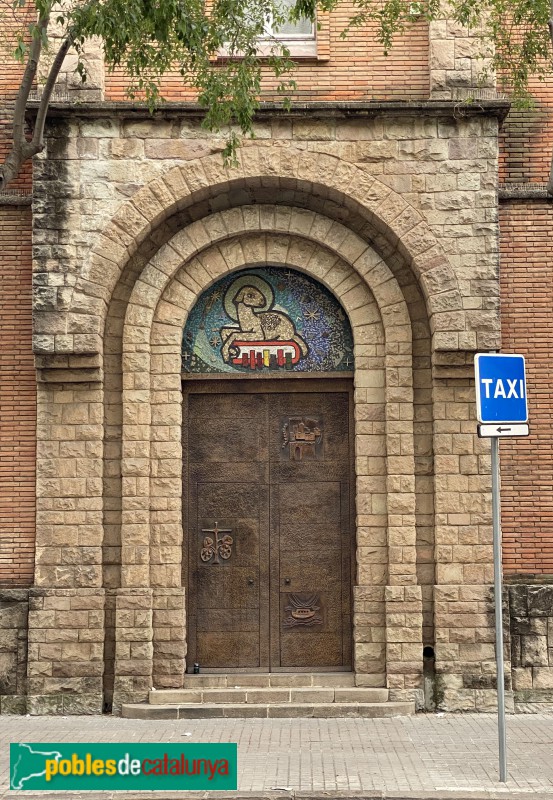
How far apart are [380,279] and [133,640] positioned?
4946 millimetres

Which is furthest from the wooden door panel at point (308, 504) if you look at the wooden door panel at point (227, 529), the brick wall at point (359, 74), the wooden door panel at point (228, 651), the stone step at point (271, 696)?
the brick wall at point (359, 74)

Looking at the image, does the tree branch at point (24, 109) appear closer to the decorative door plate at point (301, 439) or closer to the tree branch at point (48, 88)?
the tree branch at point (48, 88)

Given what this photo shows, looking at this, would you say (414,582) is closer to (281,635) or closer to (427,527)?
(427,527)

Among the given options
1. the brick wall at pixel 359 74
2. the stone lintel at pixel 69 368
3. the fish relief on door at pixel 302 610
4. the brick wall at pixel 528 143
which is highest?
the brick wall at pixel 359 74

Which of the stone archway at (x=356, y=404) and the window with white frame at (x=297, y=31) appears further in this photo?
the window with white frame at (x=297, y=31)

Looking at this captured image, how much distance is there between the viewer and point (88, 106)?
41.7 ft

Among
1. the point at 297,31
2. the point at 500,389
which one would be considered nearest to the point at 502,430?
the point at 500,389

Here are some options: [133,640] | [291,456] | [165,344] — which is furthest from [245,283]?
[133,640]

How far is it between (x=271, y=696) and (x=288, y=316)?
171 inches

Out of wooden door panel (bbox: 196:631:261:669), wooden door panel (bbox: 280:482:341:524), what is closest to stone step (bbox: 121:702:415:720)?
wooden door panel (bbox: 196:631:261:669)

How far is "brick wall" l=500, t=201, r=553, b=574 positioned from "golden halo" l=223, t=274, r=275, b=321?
8.98 feet

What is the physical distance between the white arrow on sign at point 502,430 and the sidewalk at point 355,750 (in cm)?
284

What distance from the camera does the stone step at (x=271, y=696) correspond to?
489 inches

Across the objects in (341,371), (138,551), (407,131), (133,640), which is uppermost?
(407,131)
